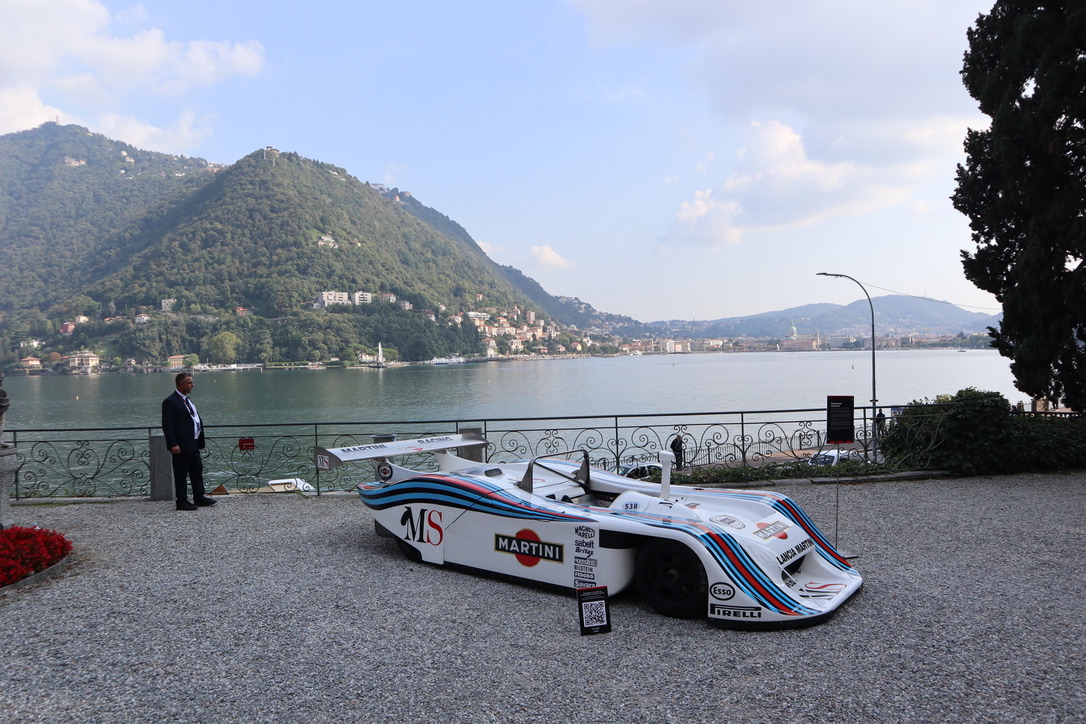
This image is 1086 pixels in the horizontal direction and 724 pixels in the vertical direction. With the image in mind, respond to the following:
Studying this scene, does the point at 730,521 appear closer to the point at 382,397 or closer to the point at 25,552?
the point at 25,552

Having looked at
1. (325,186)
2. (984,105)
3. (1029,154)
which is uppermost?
(325,186)

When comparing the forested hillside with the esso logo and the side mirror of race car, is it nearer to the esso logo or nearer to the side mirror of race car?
the side mirror of race car

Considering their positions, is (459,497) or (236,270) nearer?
(459,497)

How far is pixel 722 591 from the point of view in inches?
179

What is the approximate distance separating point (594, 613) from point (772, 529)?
158 centimetres

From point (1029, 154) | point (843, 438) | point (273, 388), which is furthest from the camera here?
point (273, 388)

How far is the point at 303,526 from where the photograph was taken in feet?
26.1

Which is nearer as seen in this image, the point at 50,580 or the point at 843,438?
the point at 50,580

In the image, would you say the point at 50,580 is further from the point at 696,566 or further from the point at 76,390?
the point at 76,390

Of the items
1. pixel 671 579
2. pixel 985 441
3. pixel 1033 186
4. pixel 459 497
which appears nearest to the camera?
pixel 671 579

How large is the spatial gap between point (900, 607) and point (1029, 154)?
1226 centimetres

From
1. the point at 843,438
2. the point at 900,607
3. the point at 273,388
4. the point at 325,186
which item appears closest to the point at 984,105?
the point at 843,438

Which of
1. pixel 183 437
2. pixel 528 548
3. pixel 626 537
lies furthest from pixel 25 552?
pixel 626 537

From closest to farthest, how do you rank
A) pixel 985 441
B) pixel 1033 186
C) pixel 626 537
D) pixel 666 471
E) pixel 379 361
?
pixel 626 537 < pixel 666 471 < pixel 985 441 < pixel 1033 186 < pixel 379 361
